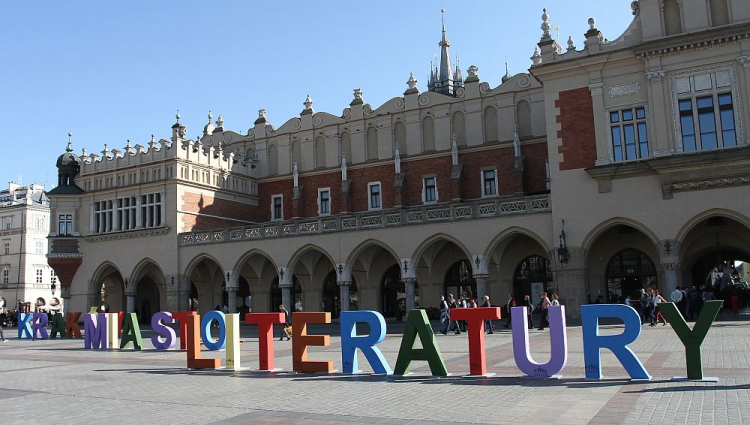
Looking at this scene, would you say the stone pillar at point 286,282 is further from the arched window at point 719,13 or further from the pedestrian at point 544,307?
the arched window at point 719,13

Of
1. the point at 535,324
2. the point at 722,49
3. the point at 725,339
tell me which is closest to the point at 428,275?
the point at 535,324

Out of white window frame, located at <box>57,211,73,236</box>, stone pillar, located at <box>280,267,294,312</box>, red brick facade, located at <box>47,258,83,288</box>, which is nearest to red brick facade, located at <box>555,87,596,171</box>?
stone pillar, located at <box>280,267,294,312</box>

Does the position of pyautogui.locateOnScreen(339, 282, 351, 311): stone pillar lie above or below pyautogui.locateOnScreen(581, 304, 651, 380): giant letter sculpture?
above

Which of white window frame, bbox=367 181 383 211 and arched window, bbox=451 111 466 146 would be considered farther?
white window frame, bbox=367 181 383 211

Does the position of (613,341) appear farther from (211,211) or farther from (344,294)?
(211,211)

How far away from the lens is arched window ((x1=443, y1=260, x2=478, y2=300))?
3662 centimetres

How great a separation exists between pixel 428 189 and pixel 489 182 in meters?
3.66

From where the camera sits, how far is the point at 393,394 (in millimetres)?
11086

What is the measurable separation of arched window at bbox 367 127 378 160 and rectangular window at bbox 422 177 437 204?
150 inches

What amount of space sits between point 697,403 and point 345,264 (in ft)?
85.8

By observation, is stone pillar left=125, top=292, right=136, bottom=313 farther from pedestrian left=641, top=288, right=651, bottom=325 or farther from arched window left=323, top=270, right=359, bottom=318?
pedestrian left=641, top=288, right=651, bottom=325

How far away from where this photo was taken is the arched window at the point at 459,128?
3903cm

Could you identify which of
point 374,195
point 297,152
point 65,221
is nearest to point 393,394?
point 374,195

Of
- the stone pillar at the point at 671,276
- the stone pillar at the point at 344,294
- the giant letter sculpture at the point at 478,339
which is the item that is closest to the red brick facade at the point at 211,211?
the stone pillar at the point at 344,294
